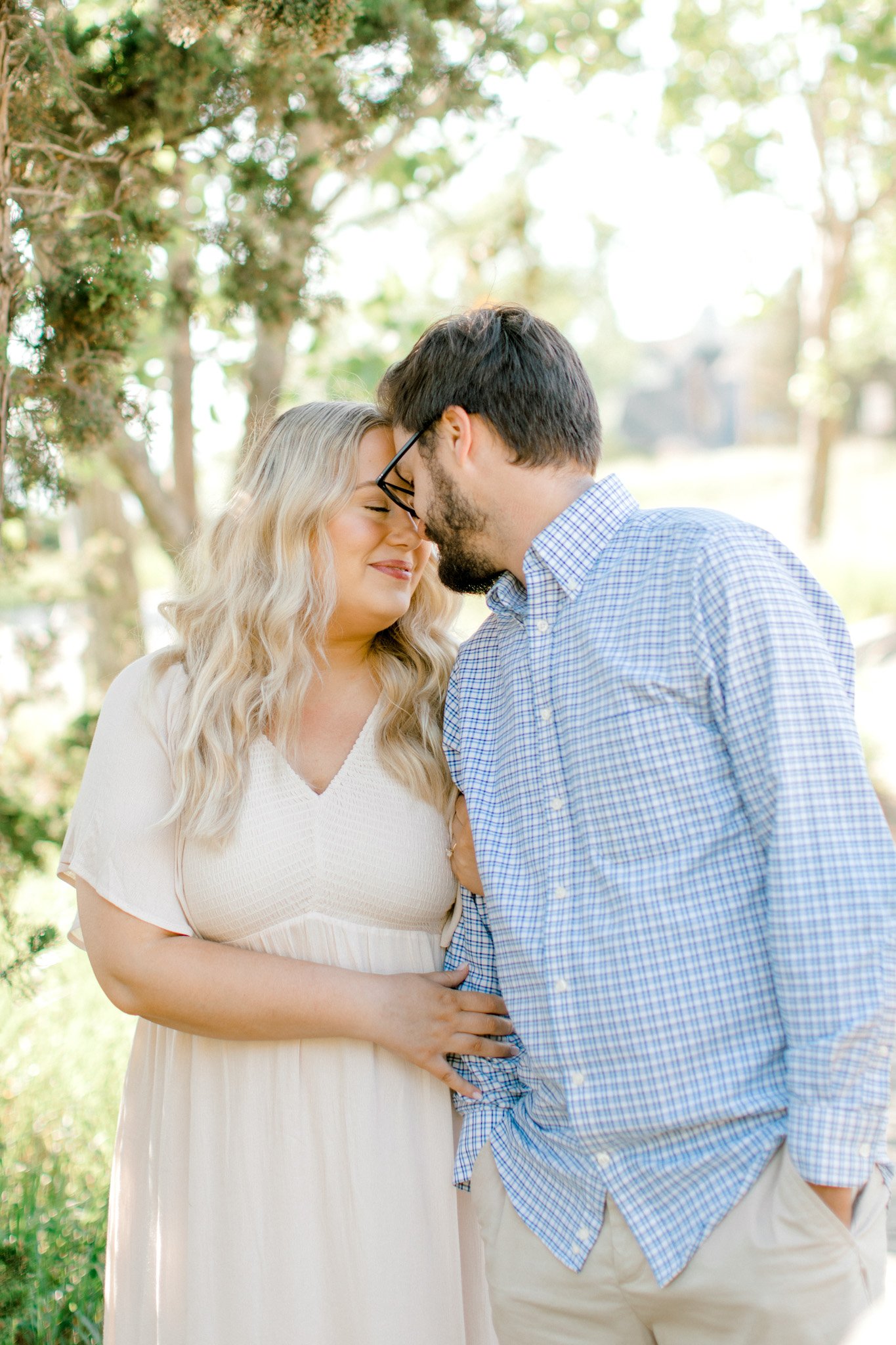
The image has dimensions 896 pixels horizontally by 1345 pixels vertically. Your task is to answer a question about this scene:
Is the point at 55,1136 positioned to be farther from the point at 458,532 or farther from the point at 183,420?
the point at 183,420

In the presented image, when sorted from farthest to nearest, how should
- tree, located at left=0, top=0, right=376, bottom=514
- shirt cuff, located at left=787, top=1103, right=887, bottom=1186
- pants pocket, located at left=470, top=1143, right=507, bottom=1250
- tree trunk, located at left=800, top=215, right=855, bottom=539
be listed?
1. tree trunk, located at left=800, top=215, right=855, bottom=539
2. tree, located at left=0, top=0, right=376, bottom=514
3. pants pocket, located at left=470, top=1143, right=507, bottom=1250
4. shirt cuff, located at left=787, top=1103, right=887, bottom=1186

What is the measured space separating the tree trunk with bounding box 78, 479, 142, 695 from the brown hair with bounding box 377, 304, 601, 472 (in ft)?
9.57

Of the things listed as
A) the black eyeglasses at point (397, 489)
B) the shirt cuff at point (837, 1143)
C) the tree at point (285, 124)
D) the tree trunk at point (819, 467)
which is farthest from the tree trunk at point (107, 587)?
the tree trunk at point (819, 467)

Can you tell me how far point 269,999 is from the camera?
6.95 feet

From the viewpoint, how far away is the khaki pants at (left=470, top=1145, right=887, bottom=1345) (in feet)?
5.33

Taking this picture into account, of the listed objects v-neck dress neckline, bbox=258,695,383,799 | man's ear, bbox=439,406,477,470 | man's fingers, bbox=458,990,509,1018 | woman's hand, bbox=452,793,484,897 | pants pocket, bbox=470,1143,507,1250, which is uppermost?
man's ear, bbox=439,406,477,470

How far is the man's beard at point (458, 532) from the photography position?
2135mm

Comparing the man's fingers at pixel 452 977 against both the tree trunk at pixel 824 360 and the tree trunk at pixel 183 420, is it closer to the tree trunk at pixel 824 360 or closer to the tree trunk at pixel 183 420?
the tree trunk at pixel 183 420

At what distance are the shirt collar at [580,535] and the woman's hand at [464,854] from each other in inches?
19.2

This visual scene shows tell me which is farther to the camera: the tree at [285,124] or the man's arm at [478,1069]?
the tree at [285,124]

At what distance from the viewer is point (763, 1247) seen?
1642 millimetres

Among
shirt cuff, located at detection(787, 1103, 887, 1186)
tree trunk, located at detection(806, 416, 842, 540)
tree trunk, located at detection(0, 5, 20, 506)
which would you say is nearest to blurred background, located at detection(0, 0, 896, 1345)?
tree trunk, located at detection(0, 5, 20, 506)

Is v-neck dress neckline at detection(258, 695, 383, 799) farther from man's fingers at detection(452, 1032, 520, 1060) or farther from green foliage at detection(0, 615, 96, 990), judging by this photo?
green foliage at detection(0, 615, 96, 990)

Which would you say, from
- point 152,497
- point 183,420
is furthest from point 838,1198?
point 183,420
